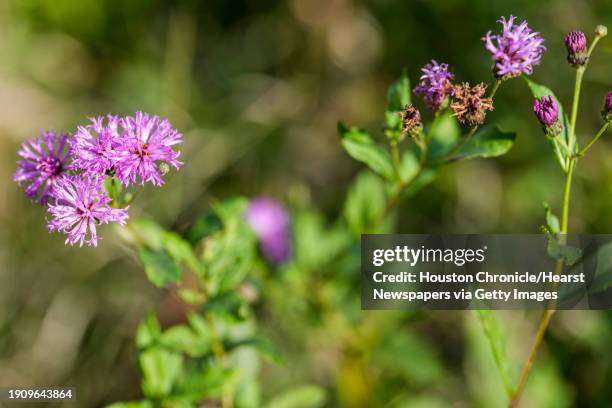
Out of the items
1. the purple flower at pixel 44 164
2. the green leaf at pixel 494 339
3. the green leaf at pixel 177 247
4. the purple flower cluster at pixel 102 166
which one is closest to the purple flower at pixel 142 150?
the purple flower cluster at pixel 102 166

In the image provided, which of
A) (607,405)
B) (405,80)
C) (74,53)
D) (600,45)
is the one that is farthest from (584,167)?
(74,53)

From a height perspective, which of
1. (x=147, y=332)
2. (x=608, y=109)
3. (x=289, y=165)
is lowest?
(x=147, y=332)

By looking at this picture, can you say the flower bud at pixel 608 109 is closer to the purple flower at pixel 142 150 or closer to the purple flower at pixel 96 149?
the purple flower at pixel 142 150

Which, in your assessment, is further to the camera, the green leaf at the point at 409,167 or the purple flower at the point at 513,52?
the green leaf at the point at 409,167

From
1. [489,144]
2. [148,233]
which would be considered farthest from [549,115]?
[148,233]

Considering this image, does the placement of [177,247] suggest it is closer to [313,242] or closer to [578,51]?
[313,242]

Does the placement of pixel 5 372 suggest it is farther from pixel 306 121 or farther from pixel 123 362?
pixel 306 121
